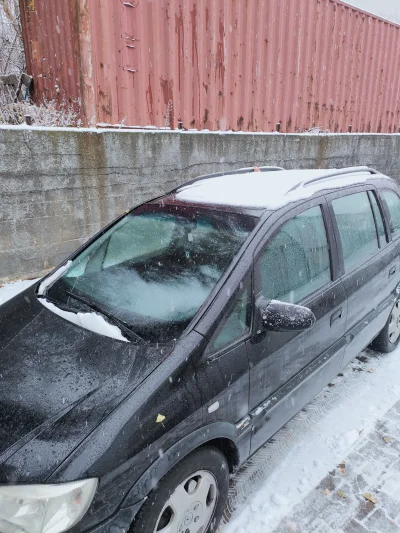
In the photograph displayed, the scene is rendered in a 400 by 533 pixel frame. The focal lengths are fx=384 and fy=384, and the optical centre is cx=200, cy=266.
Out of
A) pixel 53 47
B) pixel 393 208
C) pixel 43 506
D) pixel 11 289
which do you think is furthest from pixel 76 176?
pixel 43 506

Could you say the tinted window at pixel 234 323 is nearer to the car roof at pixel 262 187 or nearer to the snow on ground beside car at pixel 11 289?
the car roof at pixel 262 187

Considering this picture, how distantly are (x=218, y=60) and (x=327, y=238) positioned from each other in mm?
4747

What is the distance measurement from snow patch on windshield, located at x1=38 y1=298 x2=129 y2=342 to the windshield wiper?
0.03 meters

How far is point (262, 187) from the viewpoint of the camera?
2572mm

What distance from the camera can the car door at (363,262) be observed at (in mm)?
2721

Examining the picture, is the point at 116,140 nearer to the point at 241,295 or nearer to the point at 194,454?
the point at 241,295

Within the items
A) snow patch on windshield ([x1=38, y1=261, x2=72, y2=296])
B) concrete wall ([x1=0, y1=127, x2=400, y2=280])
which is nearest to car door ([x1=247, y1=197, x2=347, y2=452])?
snow patch on windshield ([x1=38, y1=261, x2=72, y2=296])

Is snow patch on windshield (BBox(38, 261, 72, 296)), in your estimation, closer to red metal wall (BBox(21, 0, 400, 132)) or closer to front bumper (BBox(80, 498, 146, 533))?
front bumper (BBox(80, 498, 146, 533))

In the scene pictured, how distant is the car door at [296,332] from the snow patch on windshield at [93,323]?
2.17ft

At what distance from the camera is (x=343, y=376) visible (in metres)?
3.33

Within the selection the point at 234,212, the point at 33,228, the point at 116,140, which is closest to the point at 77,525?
the point at 234,212

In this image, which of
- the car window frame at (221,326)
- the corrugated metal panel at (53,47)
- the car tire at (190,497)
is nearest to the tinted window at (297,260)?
the car window frame at (221,326)

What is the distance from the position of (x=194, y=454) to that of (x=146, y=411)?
1.18 feet

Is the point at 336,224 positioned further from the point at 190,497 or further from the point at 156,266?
the point at 190,497
